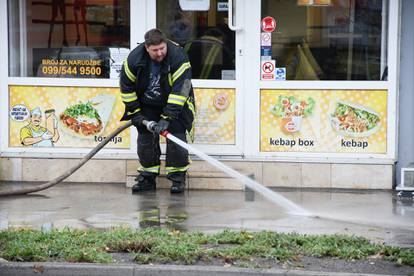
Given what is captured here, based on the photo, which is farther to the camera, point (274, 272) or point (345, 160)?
point (345, 160)

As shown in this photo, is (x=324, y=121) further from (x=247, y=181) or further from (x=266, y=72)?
(x=247, y=181)

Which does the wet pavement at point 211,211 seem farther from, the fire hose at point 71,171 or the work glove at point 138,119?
the work glove at point 138,119

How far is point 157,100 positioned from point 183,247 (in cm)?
307

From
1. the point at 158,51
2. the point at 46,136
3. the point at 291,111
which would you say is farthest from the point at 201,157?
the point at 46,136

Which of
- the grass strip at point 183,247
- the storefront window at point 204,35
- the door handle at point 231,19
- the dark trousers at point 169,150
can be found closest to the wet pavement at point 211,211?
the dark trousers at point 169,150

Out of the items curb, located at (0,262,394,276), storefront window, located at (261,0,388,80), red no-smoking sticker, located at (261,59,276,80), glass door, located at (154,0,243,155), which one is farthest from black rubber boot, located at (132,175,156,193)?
curb, located at (0,262,394,276)

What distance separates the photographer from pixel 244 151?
412 inches

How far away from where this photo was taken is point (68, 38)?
10.7 metres

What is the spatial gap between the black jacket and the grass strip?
2142 millimetres

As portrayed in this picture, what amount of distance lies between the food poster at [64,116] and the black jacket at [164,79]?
2.80 ft

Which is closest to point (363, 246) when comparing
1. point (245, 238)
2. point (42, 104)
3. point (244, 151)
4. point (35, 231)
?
point (245, 238)

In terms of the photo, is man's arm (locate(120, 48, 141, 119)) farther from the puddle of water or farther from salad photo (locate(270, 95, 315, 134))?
salad photo (locate(270, 95, 315, 134))

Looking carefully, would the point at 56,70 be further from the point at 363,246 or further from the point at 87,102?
the point at 363,246

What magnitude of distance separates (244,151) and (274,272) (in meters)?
4.01
